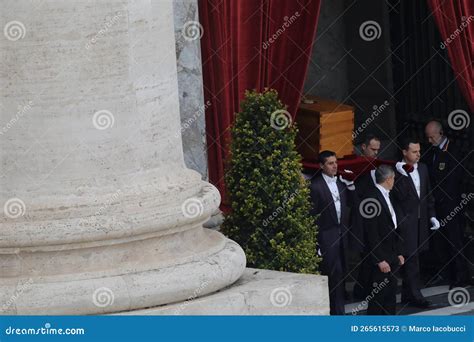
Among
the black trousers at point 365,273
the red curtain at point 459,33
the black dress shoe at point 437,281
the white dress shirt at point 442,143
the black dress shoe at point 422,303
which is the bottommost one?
the black dress shoe at point 437,281

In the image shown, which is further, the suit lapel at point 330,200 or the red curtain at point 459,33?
the red curtain at point 459,33

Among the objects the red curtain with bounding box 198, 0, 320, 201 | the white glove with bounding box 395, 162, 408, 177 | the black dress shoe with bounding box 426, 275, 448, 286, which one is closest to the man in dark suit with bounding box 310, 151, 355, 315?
the red curtain with bounding box 198, 0, 320, 201

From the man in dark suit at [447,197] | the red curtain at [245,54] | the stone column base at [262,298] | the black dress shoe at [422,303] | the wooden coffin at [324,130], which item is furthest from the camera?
the wooden coffin at [324,130]

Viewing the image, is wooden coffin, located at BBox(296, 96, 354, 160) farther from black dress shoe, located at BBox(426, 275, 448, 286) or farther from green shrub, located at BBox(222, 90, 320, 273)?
green shrub, located at BBox(222, 90, 320, 273)

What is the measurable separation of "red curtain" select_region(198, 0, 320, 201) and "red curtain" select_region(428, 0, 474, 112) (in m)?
1.35

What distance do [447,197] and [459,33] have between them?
4.68 ft

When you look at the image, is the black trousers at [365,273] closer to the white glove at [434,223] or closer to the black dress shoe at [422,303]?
the black dress shoe at [422,303]

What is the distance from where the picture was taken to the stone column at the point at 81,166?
8336 millimetres

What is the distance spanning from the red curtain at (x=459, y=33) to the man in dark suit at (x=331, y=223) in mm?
1860

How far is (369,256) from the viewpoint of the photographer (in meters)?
12.4

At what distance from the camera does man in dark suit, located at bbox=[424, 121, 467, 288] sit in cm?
1397

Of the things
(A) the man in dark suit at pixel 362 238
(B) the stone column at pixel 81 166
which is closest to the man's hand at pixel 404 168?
(A) the man in dark suit at pixel 362 238

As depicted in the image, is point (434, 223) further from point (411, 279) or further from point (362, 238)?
point (362, 238)

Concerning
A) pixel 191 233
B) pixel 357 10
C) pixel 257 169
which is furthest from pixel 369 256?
pixel 357 10
